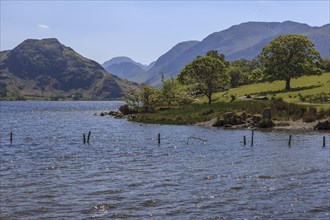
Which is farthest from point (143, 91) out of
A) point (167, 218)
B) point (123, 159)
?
point (167, 218)

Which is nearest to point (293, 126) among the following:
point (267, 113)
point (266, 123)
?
point (266, 123)

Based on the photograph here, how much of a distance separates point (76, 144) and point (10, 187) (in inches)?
1194

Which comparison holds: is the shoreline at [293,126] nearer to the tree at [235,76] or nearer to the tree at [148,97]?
the tree at [148,97]

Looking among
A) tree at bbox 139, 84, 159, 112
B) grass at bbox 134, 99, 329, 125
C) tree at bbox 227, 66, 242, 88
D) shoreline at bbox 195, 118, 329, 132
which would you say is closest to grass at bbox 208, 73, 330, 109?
grass at bbox 134, 99, 329, 125

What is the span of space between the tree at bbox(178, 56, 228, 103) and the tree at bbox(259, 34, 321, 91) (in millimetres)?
14437

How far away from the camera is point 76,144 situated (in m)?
60.2

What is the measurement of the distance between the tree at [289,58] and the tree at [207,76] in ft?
47.4

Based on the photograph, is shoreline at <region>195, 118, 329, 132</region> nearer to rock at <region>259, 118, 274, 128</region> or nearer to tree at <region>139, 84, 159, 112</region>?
rock at <region>259, 118, 274, 128</region>

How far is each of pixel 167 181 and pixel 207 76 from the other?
88.7 metres

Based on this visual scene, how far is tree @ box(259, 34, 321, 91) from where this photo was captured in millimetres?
120250

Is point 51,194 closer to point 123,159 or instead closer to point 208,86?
point 123,159

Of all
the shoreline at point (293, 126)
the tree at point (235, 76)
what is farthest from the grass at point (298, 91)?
the tree at point (235, 76)

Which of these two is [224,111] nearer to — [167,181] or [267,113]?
[267,113]

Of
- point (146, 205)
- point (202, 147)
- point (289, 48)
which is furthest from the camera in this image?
point (289, 48)
